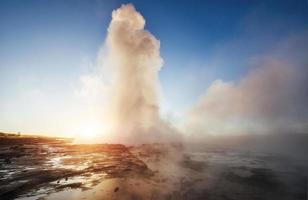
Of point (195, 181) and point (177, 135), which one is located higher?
point (177, 135)

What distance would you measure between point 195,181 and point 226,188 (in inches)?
122

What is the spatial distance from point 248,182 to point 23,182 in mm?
22023

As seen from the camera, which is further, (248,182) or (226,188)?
(248,182)

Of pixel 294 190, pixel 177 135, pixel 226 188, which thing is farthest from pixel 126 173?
pixel 177 135

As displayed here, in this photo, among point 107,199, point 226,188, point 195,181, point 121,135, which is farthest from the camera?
point 121,135

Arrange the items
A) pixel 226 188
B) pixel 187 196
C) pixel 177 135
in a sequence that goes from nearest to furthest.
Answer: pixel 187 196 → pixel 226 188 → pixel 177 135

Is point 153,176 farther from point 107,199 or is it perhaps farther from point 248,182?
point 248,182

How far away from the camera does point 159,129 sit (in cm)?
7719

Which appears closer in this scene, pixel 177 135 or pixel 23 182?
pixel 23 182

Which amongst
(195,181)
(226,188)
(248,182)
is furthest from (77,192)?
(248,182)

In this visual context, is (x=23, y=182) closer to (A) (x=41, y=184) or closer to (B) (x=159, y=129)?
(A) (x=41, y=184)

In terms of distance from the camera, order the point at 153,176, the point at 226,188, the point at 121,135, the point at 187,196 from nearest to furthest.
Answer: the point at 187,196
the point at 226,188
the point at 153,176
the point at 121,135

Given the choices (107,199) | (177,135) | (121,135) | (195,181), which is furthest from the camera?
(177,135)

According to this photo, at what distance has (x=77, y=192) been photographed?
14781 millimetres
